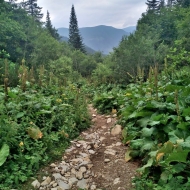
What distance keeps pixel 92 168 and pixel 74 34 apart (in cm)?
4693

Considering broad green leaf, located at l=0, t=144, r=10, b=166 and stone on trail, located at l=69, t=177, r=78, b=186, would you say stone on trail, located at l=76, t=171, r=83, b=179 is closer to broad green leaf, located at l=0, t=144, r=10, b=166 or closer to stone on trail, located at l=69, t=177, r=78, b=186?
stone on trail, located at l=69, t=177, r=78, b=186

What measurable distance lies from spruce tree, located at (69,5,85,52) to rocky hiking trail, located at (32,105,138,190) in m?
43.0

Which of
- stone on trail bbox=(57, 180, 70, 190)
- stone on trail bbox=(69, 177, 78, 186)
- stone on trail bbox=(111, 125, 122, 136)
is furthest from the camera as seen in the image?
stone on trail bbox=(111, 125, 122, 136)

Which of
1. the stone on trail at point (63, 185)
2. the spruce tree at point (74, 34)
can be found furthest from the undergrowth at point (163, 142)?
the spruce tree at point (74, 34)

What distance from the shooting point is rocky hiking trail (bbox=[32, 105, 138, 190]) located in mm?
2951

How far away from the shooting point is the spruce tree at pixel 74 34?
4650cm

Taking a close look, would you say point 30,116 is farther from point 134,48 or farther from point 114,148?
point 134,48

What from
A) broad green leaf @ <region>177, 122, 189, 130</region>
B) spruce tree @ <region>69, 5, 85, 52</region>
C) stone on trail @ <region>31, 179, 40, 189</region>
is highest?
spruce tree @ <region>69, 5, 85, 52</region>

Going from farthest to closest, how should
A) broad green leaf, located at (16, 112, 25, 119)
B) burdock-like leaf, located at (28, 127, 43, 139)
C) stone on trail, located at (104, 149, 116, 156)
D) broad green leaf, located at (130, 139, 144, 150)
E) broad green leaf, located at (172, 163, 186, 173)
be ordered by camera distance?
stone on trail, located at (104, 149, 116, 156), broad green leaf, located at (16, 112, 25, 119), burdock-like leaf, located at (28, 127, 43, 139), broad green leaf, located at (130, 139, 144, 150), broad green leaf, located at (172, 163, 186, 173)

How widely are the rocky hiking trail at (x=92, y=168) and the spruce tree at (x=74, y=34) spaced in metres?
43.0

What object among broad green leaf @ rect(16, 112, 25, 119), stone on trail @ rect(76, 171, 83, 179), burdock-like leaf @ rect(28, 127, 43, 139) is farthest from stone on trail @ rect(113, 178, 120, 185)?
broad green leaf @ rect(16, 112, 25, 119)

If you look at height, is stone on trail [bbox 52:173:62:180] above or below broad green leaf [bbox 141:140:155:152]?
below

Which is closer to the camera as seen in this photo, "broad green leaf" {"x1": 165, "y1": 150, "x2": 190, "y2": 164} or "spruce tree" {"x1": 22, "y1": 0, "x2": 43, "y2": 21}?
"broad green leaf" {"x1": 165, "y1": 150, "x2": 190, "y2": 164}

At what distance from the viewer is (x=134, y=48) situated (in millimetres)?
14023
